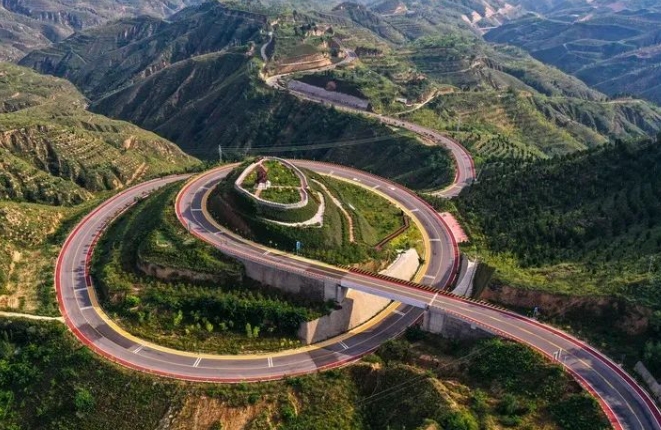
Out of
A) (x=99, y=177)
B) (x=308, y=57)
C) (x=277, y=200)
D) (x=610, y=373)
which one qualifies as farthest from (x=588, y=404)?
(x=308, y=57)

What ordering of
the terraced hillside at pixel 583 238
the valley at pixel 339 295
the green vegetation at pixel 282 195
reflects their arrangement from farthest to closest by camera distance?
the green vegetation at pixel 282 195
the terraced hillside at pixel 583 238
the valley at pixel 339 295

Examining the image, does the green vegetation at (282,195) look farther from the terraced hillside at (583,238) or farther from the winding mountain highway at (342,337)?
the terraced hillside at (583,238)

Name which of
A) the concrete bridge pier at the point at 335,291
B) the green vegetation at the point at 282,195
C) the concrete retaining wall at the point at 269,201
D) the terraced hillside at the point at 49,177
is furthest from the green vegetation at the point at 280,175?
the terraced hillside at the point at 49,177

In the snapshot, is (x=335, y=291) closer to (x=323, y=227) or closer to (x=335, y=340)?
(x=335, y=340)

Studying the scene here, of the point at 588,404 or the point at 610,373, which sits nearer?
the point at 588,404

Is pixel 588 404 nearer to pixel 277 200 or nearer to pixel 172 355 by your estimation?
pixel 172 355

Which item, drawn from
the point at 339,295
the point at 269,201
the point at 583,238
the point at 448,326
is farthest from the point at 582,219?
the point at 269,201
